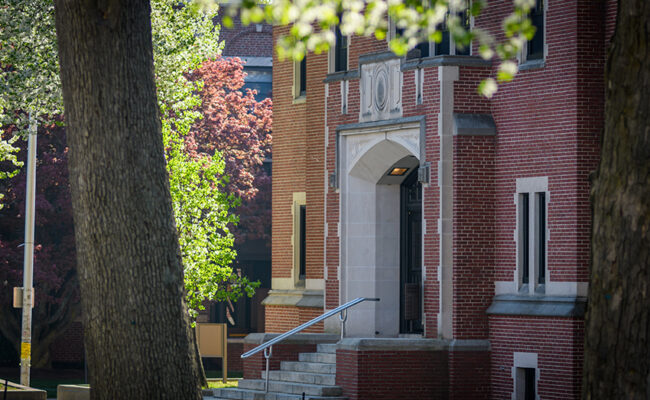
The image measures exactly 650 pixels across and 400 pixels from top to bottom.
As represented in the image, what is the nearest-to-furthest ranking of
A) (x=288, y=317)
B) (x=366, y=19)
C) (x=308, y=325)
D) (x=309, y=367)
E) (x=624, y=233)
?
(x=624, y=233) → (x=366, y=19) → (x=308, y=325) → (x=309, y=367) → (x=288, y=317)

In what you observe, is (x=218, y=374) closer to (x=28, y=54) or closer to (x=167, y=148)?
(x=167, y=148)

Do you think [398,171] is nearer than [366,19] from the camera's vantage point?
No

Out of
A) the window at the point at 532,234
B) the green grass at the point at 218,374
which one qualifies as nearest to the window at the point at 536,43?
the window at the point at 532,234

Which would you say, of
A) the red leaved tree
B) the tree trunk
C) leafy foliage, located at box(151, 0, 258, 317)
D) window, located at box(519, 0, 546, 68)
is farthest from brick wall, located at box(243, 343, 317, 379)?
the red leaved tree

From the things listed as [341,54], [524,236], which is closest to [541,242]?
[524,236]

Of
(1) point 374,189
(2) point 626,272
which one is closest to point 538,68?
(1) point 374,189

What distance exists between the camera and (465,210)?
1909 centimetres

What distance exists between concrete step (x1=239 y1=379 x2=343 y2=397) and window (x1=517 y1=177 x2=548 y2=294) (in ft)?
11.1

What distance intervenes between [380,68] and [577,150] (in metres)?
4.02

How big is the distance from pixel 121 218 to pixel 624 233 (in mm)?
3512

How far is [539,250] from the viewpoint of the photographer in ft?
61.0

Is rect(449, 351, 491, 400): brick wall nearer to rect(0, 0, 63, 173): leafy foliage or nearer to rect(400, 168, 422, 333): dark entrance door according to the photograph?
rect(400, 168, 422, 333): dark entrance door

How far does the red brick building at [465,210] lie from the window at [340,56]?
86cm

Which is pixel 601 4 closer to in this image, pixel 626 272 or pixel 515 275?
pixel 515 275
